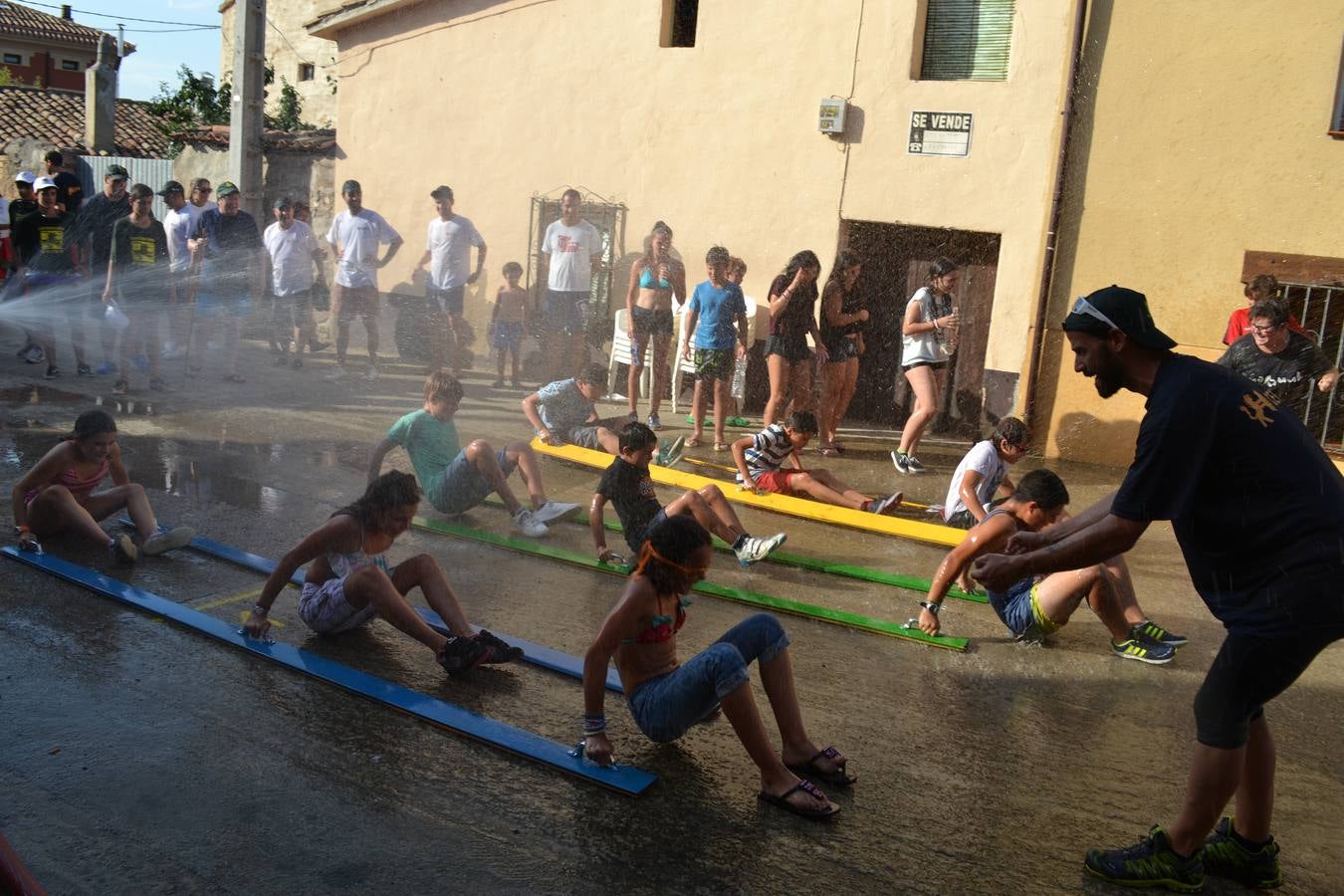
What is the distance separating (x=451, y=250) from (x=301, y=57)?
19603 mm

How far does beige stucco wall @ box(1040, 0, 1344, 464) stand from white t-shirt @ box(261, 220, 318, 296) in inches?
310

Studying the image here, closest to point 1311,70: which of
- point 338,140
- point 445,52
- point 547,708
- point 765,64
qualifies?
point 765,64

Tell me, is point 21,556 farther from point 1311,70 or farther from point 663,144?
point 1311,70

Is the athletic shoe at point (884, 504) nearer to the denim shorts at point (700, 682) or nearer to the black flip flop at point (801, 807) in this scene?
the denim shorts at point (700, 682)

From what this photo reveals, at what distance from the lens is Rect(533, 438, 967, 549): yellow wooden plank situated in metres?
8.05

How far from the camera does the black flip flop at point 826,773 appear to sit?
4402 millimetres

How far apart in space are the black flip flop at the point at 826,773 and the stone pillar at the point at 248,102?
13722 mm

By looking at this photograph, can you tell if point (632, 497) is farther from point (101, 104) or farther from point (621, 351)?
point (101, 104)

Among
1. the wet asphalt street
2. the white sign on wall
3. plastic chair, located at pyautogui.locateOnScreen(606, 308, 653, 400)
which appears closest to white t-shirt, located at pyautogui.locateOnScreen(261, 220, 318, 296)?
plastic chair, located at pyautogui.locateOnScreen(606, 308, 653, 400)

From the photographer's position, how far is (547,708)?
4965mm

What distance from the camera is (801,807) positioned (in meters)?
4.13

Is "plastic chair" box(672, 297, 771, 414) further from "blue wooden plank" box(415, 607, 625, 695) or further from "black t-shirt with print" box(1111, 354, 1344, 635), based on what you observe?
"black t-shirt with print" box(1111, 354, 1344, 635)

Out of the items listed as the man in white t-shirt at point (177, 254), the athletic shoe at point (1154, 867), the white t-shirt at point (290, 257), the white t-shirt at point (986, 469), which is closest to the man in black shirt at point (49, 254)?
the man in white t-shirt at point (177, 254)

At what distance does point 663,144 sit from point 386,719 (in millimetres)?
9571
